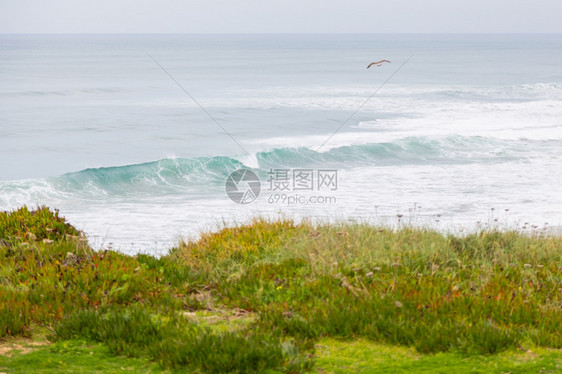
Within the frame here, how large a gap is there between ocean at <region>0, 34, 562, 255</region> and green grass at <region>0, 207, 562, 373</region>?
0.85 m

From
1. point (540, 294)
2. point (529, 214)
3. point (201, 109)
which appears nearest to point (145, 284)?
point (540, 294)

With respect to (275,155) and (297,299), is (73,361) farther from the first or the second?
(275,155)

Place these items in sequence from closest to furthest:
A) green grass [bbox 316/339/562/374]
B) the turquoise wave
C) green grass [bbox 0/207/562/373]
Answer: green grass [bbox 316/339/562/374] → green grass [bbox 0/207/562/373] → the turquoise wave

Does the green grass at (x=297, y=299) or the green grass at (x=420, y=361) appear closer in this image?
the green grass at (x=420, y=361)

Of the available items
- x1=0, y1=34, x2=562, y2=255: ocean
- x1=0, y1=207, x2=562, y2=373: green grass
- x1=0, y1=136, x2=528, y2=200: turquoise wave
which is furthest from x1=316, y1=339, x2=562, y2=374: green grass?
x1=0, y1=136, x2=528, y2=200: turquoise wave

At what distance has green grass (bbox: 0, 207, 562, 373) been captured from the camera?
490 cm

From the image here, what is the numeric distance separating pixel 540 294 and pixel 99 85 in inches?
2647

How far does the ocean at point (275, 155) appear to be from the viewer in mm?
19250

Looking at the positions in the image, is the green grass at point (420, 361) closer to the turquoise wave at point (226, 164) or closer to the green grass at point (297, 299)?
the green grass at point (297, 299)

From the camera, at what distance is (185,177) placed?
26906 millimetres

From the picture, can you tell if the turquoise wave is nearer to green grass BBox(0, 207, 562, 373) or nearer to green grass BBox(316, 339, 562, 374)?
green grass BBox(0, 207, 562, 373)

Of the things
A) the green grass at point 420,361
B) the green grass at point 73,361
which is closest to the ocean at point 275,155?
the green grass at point 420,361

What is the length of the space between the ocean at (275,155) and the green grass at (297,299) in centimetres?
85

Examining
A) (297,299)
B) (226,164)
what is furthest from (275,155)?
(297,299)
